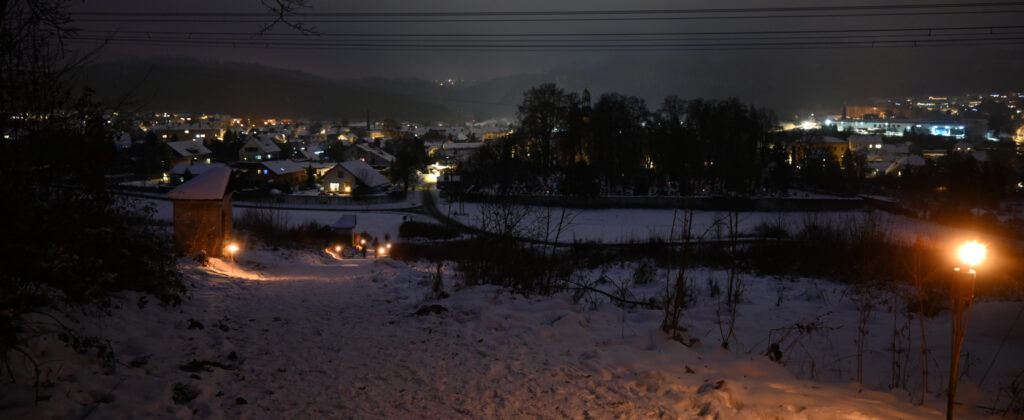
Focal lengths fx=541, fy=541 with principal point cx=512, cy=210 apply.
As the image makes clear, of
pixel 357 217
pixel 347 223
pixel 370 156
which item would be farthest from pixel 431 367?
pixel 370 156

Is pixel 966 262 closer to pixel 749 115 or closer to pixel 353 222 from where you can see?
pixel 353 222

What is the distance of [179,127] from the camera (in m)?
89.3

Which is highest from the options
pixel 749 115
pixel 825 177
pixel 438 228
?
pixel 749 115

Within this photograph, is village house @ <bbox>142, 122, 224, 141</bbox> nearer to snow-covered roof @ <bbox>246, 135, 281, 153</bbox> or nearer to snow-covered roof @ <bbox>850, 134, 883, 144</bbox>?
snow-covered roof @ <bbox>246, 135, 281, 153</bbox>

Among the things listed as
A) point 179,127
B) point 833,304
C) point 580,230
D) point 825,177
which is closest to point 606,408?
point 833,304

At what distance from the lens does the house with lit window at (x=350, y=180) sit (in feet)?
148

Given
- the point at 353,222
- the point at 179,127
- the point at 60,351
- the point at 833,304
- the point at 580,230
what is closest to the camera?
the point at 60,351

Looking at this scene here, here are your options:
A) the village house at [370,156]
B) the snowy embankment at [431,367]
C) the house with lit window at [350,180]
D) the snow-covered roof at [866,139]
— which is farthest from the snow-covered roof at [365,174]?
the snow-covered roof at [866,139]

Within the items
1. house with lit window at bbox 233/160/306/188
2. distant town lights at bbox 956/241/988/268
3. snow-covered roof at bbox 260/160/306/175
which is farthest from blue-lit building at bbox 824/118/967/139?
distant town lights at bbox 956/241/988/268

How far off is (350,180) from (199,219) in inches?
1357

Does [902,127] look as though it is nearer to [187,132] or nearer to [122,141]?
[122,141]

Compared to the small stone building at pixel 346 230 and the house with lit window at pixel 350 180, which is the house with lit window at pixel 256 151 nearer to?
the house with lit window at pixel 350 180

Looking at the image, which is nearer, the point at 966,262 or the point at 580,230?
the point at 966,262

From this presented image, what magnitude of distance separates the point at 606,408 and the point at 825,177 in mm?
49182
